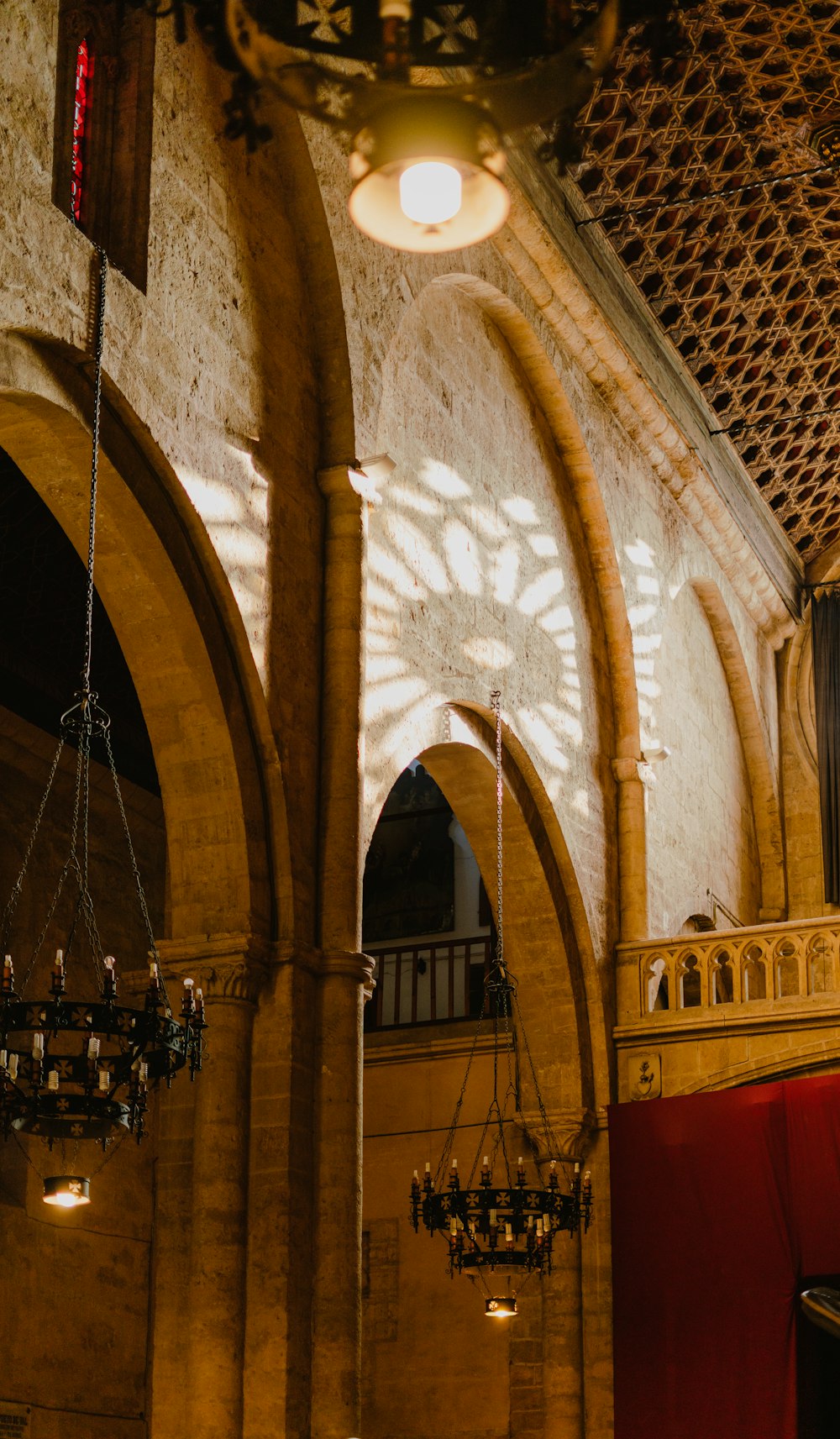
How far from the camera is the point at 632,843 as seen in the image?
14070 millimetres

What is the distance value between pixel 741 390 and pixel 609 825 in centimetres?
503

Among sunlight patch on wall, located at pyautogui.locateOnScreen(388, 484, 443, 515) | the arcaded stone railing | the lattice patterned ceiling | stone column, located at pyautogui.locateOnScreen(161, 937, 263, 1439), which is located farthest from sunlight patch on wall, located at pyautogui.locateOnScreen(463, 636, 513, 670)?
the lattice patterned ceiling

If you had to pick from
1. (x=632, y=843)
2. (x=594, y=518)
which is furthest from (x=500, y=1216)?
(x=594, y=518)

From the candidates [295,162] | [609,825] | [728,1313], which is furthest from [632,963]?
[295,162]

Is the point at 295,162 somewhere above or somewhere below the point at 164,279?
above

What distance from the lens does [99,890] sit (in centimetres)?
1465

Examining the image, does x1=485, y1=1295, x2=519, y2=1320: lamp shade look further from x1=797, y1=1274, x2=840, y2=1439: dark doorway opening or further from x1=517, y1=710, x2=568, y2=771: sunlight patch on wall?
x1=517, y1=710, x2=568, y2=771: sunlight patch on wall

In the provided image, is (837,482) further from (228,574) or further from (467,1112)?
(228,574)

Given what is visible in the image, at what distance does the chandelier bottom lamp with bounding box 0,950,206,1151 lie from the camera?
6797 mm

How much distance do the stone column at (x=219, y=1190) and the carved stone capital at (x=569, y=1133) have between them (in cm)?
437

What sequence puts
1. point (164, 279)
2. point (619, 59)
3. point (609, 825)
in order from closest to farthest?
point (164, 279)
point (619, 59)
point (609, 825)

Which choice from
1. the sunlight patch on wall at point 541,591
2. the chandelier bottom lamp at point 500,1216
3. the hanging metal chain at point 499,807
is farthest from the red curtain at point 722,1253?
the sunlight patch on wall at point 541,591

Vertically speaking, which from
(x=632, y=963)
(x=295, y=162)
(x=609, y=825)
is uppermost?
(x=295, y=162)

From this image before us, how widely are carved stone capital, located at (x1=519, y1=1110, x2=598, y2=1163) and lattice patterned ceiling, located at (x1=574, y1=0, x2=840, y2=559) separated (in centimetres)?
676
